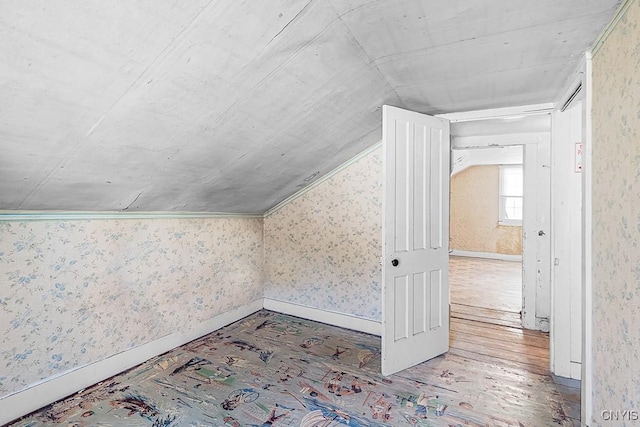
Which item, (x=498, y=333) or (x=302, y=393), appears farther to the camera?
(x=498, y=333)

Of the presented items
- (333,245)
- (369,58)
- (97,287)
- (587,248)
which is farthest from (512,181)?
(97,287)

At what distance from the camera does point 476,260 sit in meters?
7.30

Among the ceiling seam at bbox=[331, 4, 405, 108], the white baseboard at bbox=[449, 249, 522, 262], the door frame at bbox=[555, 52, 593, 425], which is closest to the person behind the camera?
the ceiling seam at bbox=[331, 4, 405, 108]

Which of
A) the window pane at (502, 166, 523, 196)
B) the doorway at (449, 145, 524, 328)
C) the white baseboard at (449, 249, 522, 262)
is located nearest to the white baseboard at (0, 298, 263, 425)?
the doorway at (449, 145, 524, 328)

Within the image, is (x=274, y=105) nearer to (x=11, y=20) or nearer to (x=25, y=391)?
(x=11, y=20)

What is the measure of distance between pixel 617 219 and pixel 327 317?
2685mm

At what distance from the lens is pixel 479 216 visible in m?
7.73

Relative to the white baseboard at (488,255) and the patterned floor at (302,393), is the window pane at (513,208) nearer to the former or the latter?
the white baseboard at (488,255)

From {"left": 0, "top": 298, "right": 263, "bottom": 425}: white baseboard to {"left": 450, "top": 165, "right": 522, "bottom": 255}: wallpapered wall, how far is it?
21.6 ft

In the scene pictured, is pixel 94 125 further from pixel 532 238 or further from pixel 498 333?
pixel 532 238

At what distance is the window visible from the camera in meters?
7.38

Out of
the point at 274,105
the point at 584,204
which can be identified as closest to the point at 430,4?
the point at 274,105

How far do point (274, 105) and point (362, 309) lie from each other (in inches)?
87.7

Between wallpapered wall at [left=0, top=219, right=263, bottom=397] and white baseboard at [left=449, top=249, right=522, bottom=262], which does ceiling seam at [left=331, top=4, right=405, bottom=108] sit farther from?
white baseboard at [left=449, top=249, right=522, bottom=262]
